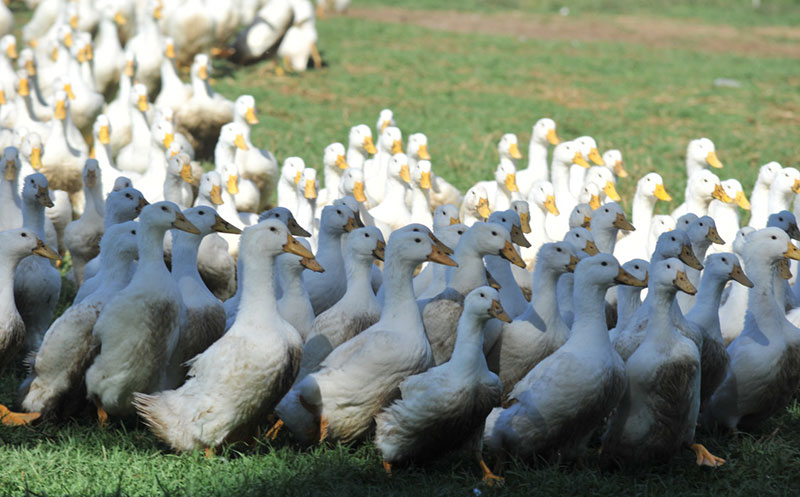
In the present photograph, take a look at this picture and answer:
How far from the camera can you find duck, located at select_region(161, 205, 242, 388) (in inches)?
239

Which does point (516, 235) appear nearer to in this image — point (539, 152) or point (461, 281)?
point (461, 281)

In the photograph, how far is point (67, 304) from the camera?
793 centimetres

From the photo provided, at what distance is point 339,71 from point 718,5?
1557 cm

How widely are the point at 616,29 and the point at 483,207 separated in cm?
1741

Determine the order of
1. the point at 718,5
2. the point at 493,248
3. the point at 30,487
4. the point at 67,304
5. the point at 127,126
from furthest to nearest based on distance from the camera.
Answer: the point at 718,5
the point at 127,126
the point at 67,304
the point at 493,248
the point at 30,487

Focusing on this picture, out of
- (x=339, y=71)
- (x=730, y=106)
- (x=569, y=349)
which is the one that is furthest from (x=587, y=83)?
(x=569, y=349)

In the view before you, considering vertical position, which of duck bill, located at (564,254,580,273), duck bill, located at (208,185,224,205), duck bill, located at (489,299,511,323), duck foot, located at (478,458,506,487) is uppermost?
duck bill, located at (489,299,511,323)

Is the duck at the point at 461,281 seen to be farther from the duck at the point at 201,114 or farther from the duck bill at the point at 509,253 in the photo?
the duck at the point at 201,114

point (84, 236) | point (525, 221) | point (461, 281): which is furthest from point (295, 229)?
point (84, 236)

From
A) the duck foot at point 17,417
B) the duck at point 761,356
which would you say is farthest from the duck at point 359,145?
the duck foot at point 17,417

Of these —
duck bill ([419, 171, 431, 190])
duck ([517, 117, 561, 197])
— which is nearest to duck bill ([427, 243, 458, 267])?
duck bill ([419, 171, 431, 190])

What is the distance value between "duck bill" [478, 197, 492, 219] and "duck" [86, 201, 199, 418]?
10.1ft

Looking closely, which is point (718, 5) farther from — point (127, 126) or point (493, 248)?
point (493, 248)

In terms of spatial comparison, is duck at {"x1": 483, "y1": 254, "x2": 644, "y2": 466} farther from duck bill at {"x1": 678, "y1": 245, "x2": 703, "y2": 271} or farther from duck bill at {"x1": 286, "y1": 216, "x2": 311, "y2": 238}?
duck bill at {"x1": 286, "y1": 216, "x2": 311, "y2": 238}
